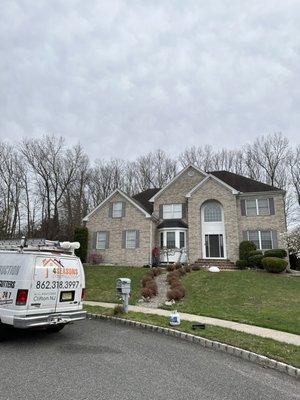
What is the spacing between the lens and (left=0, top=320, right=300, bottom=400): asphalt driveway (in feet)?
17.7

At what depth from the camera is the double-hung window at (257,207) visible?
27.3 metres

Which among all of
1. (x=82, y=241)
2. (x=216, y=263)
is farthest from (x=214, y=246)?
(x=82, y=241)

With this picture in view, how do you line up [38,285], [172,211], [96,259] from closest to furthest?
[38,285], [96,259], [172,211]

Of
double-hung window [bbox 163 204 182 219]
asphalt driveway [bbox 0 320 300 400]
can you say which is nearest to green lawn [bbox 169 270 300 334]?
asphalt driveway [bbox 0 320 300 400]

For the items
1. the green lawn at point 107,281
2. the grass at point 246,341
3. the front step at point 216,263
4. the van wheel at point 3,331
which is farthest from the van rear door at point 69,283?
the front step at point 216,263

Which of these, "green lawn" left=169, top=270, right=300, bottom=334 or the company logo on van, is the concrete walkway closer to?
"green lawn" left=169, top=270, right=300, bottom=334

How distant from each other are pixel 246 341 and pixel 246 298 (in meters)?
6.87

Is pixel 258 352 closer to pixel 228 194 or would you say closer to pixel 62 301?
pixel 62 301

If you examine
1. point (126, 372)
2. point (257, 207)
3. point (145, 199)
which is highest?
point (145, 199)

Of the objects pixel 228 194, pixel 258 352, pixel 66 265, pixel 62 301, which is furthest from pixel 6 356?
pixel 228 194

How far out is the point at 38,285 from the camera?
830cm

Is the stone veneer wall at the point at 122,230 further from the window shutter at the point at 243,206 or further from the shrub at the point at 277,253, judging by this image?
the shrub at the point at 277,253

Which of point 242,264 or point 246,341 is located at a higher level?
point 242,264

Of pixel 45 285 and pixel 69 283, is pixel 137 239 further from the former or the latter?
pixel 45 285
